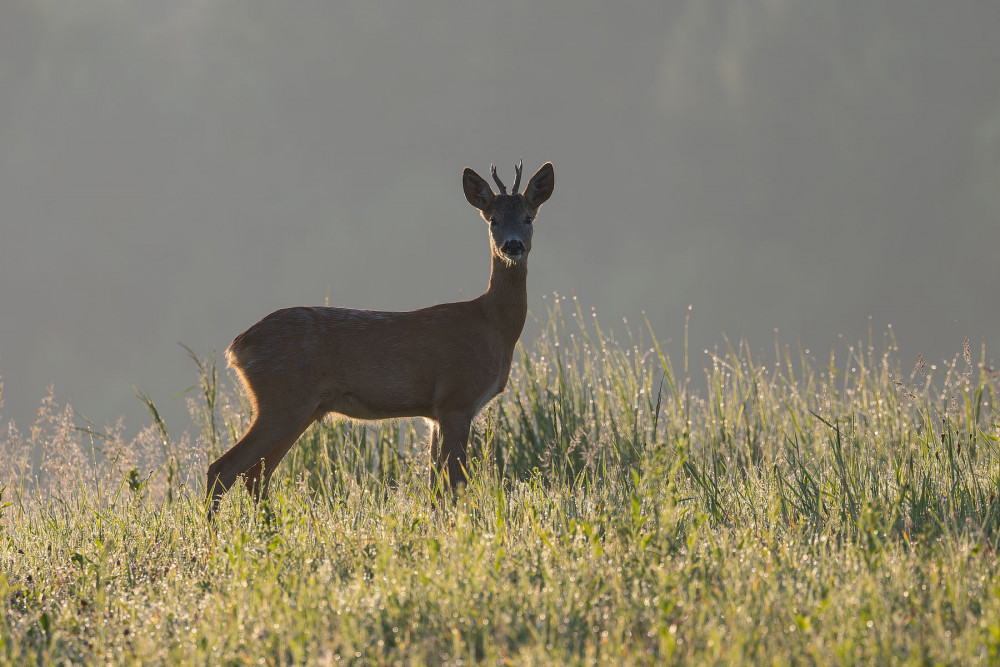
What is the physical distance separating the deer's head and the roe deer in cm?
2

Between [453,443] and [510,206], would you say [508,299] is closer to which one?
[510,206]

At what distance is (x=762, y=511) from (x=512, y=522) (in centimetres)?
136

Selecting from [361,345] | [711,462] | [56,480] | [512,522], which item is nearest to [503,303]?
[361,345]

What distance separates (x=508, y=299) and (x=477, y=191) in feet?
3.15

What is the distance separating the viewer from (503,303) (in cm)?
742

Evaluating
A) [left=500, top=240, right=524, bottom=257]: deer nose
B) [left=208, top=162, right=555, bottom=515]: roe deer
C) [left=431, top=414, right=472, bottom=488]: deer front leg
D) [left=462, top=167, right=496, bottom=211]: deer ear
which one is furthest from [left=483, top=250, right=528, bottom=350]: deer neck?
[left=431, top=414, right=472, bottom=488]: deer front leg

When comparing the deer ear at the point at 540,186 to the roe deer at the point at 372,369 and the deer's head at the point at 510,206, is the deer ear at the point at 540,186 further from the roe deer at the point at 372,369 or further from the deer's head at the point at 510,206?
the roe deer at the point at 372,369

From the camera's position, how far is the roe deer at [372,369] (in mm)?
6785

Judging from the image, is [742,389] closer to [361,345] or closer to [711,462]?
[711,462]

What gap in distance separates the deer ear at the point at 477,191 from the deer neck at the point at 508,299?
54 cm

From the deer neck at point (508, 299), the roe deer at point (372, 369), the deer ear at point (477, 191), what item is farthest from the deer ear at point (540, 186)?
the deer neck at point (508, 299)

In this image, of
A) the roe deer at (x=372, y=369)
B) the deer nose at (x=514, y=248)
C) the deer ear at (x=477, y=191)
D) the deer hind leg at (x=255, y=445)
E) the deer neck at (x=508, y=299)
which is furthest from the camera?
the deer ear at (x=477, y=191)

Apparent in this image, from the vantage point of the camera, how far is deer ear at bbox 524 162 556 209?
305 inches

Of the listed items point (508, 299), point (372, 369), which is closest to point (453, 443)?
point (372, 369)
